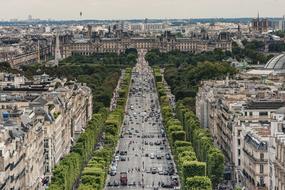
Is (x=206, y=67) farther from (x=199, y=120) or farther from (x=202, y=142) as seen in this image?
(x=202, y=142)

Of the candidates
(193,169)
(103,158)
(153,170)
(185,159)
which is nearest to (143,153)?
(153,170)

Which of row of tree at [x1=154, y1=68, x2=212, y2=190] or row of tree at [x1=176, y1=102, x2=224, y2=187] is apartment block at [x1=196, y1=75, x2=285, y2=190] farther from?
row of tree at [x1=154, y1=68, x2=212, y2=190]

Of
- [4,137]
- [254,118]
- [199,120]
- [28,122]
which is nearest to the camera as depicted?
[4,137]

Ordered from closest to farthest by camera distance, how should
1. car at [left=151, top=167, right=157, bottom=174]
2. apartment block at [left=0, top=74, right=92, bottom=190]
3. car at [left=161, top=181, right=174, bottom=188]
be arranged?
apartment block at [left=0, top=74, right=92, bottom=190]
car at [left=161, top=181, right=174, bottom=188]
car at [left=151, top=167, right=157, bottom=174]

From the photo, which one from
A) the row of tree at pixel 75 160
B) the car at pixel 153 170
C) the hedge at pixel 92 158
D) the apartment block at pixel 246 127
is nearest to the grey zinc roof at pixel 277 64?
the apartment block at pixel 246 127

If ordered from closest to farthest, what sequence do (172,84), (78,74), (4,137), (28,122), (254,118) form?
(4,137)
(28,122)
(254,118)
(172,84)
(78,74)

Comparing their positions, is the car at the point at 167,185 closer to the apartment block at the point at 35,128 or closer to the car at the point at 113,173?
the car at the point at 113,173

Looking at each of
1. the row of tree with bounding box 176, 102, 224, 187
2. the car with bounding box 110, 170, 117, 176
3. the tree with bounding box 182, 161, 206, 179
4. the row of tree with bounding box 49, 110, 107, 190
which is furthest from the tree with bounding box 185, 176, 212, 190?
the car with bounding box 110, 170, 117, 176

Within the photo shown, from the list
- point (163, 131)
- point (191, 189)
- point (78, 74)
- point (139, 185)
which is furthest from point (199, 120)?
point (78, 74)
